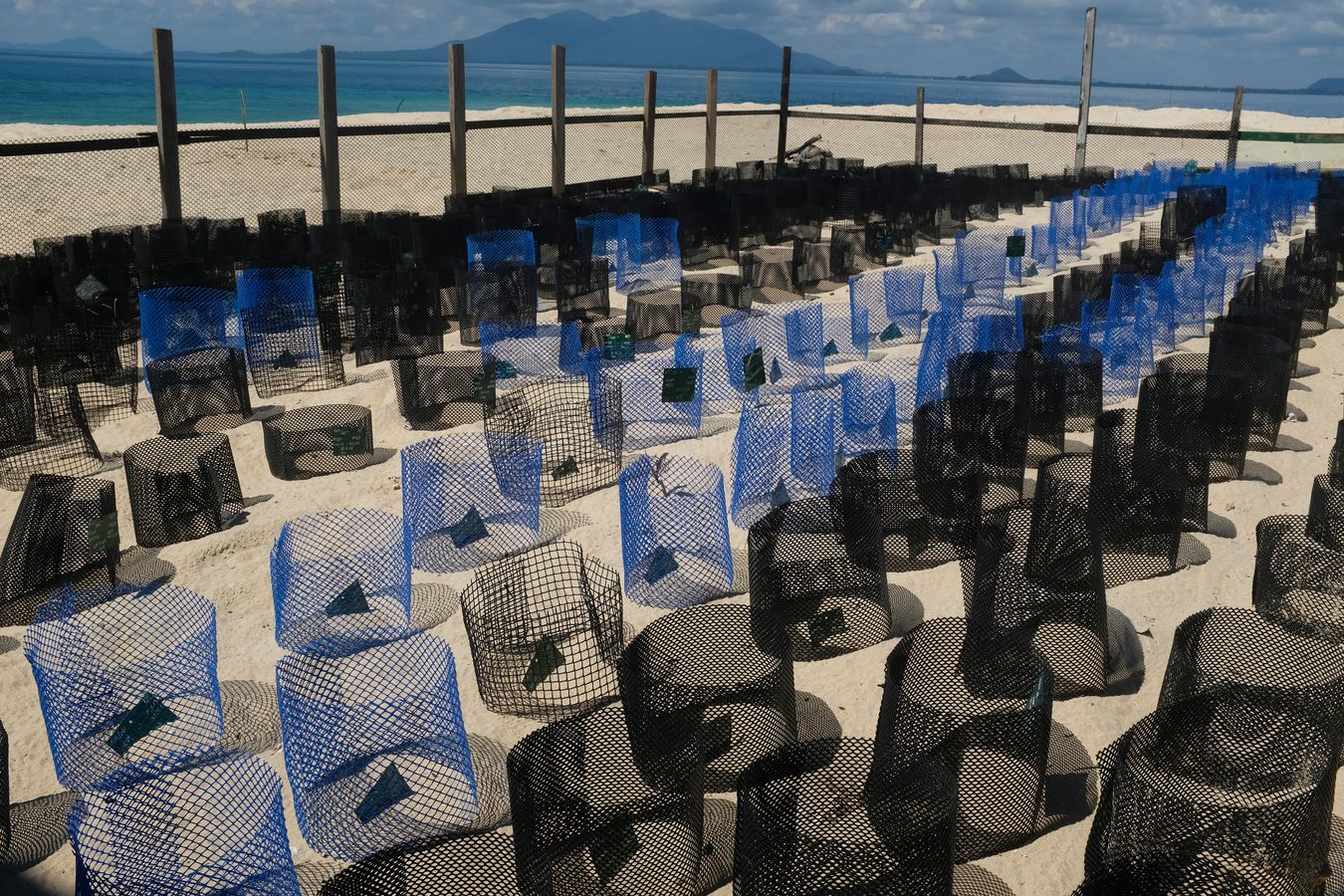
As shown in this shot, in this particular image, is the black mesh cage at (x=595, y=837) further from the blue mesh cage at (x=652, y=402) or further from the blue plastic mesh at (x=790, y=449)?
the blue mesh cage at (x=652, y=402)

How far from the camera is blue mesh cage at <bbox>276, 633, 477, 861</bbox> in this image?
415 centimetres

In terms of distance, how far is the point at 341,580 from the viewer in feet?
19.0

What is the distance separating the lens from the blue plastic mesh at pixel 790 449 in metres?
6.76

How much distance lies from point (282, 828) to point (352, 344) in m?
6.80

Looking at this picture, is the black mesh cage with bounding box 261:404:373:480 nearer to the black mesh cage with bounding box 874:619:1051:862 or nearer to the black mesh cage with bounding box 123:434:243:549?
the black mesh cage with bounding box 123:434:243:549

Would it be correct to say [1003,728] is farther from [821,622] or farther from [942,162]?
[942,162]

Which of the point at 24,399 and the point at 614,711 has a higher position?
the point at 24,399

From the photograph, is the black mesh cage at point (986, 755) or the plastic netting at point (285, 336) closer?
the black mesh cage at point (986, 755)

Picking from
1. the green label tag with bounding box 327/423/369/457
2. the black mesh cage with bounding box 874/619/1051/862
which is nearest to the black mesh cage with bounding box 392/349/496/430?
the green label tag with bounding box 327/423/369/457

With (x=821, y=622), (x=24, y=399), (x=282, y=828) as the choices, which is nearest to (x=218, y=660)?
(x=282, y=828)

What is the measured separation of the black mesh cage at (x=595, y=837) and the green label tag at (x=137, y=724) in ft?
4.84

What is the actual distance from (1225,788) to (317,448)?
559 cm

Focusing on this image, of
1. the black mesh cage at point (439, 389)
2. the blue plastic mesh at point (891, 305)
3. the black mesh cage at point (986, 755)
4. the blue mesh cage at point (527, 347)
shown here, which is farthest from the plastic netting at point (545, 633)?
→ the blue plastic mesh at point (891, 305)

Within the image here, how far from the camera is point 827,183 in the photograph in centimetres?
1667
